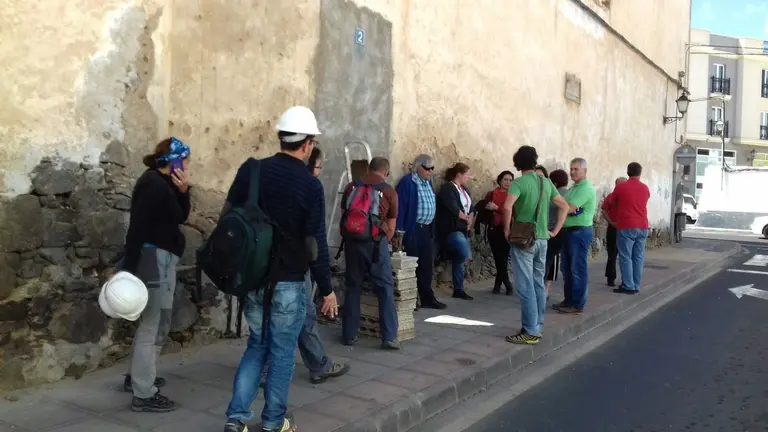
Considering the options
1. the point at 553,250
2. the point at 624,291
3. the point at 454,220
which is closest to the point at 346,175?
the point at 454,220

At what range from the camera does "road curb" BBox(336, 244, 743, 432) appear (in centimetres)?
423

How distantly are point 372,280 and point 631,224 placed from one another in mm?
5155

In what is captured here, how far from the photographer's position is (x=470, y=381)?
→ 5.17 m

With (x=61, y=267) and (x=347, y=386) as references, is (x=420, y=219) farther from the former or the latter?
(x=61, y=267)

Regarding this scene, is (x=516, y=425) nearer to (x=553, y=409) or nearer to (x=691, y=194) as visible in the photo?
(x=553, y=409)

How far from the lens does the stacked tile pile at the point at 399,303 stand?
601 centimetres

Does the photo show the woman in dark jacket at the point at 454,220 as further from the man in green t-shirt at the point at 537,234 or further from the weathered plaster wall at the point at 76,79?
the weathered plaster wall at the point at 76,79

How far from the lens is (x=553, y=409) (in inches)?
191

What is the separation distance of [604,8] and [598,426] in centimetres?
1227

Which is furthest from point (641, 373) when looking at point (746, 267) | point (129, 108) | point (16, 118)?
point (746, 267)

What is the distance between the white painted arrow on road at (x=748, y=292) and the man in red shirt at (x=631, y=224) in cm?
215

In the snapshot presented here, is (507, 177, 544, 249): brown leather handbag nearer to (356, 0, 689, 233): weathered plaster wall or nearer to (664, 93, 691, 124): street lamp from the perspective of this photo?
(356, 0, 689, 233): weathered plaster wall

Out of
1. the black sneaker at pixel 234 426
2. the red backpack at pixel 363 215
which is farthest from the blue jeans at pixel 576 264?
the black sneaker at pixel 234 426

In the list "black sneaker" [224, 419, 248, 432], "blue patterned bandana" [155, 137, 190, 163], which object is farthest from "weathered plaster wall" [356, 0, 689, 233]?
"black sneaker" [224, 419, 248, 432]
